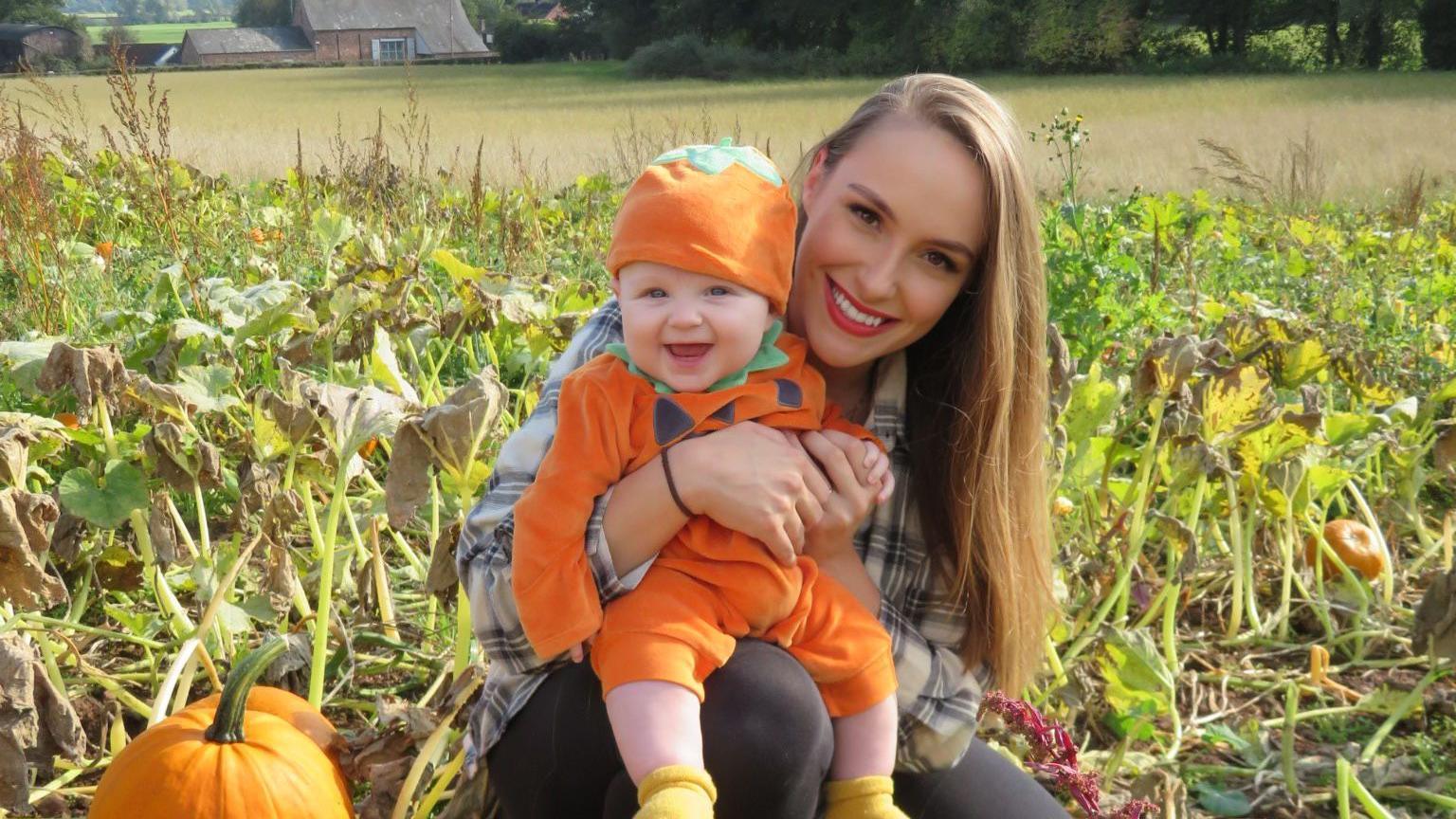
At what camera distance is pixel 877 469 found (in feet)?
5.16

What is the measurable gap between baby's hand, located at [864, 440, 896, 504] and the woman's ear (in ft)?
1.15

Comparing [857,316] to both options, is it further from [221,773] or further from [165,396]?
[165,396]

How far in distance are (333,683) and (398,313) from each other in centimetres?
92

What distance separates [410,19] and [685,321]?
245 feet

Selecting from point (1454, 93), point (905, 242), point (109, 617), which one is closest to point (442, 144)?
point (109, 617)

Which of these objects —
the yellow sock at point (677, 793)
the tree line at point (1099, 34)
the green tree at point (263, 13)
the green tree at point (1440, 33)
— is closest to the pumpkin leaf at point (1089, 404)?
the yellow sock at point (677, 793)

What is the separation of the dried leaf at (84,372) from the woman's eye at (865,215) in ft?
3.75

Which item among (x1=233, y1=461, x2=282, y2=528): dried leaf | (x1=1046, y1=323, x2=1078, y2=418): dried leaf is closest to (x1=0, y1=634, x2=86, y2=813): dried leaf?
(x1=233, y1=461, x2=282, y2=528): dried leaf

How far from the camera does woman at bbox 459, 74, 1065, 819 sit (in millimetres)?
A: 1429

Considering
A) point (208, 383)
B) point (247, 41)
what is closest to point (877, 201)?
point (208, 383)

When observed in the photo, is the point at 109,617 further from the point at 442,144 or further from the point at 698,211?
the point at 442,144

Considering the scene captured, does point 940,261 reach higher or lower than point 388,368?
higher

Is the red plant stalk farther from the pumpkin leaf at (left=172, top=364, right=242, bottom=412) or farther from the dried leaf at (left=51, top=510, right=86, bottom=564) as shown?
the dried leaf at (left=51, top=510, right=86, bottom=564)

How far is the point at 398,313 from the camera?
2738mm
